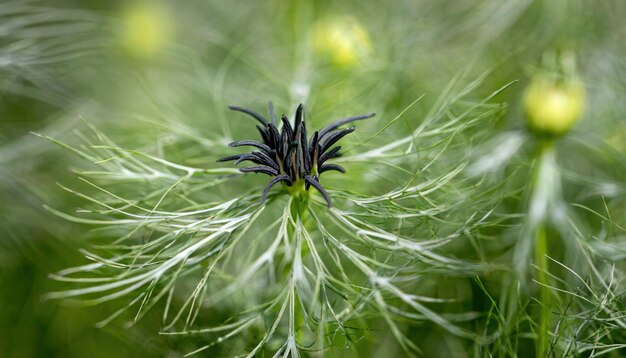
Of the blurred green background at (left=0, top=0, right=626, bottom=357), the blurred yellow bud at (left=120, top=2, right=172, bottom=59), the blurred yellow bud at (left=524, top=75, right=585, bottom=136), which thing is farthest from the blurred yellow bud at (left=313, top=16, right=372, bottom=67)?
the blurred yellow bud at (left=120, top=2, right=172, bottom=59)

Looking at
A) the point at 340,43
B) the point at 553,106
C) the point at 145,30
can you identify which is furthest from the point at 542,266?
the point at 145,30

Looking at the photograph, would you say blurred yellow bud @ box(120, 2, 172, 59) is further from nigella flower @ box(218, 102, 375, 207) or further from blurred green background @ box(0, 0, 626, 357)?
nigella flower @ box(218, 102, 375, 207)

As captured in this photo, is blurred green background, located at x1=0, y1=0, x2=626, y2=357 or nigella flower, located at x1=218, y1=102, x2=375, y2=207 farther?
blurred green background, located at x1=0, y1=0, x2=626, y2=357

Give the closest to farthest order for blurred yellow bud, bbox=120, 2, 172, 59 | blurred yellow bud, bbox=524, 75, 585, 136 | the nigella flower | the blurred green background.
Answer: the nigella flower
blurred yellow bud, bbox=524, 75, 585, 136
the blurred green background
blurred yellow bud, bbox=120, 2, 172, 59

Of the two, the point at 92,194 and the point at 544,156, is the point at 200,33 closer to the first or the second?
the point at 92,194

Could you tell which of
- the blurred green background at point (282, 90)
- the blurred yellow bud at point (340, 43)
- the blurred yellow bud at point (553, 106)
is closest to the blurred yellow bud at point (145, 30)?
the blurred green background at point (282, 90)

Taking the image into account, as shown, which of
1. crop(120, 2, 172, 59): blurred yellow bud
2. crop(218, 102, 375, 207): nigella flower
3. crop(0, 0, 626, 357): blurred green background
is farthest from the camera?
crop(120, 2, 172, 59): blurred yellow bud
